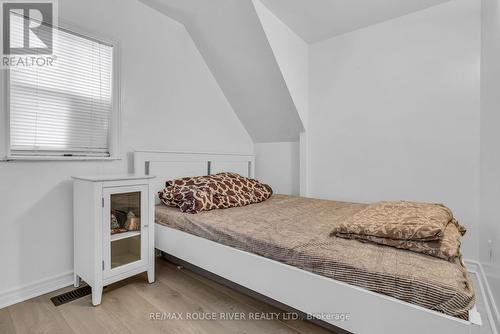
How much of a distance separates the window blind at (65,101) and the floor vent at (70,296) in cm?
97

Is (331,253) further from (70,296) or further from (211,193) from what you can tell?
(70,296)

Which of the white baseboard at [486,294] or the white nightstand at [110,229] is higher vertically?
the white nightstand at [110,229]

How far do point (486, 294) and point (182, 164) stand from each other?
2.58 m

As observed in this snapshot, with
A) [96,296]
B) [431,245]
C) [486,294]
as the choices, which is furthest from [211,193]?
[486,294]

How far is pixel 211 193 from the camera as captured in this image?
215cm

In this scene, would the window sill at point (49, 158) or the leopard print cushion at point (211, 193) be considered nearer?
the window sill at point (49, 158)

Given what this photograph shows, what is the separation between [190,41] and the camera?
273 centimetres

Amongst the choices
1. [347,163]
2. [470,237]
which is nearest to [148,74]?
[347,163]

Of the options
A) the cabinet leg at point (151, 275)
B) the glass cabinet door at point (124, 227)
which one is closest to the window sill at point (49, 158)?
the glass cabinet door at point (124, 227)

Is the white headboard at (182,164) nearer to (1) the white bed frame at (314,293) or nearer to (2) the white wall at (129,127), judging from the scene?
(2) the white wall at (129,127)

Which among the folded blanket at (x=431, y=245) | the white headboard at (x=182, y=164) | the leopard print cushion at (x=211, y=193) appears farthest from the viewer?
the white headboard at (x=182, y=164)

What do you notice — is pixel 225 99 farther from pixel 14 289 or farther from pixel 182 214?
pixel 14 289

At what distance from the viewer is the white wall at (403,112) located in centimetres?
212

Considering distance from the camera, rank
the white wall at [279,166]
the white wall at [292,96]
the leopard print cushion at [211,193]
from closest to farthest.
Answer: the leopard print cushion at [211,193] → the white wall at [292,96] → the white wall at [279,166]
